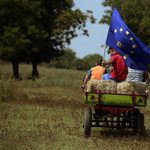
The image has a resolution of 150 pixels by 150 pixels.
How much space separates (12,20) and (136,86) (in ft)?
72.9

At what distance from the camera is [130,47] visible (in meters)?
7.64

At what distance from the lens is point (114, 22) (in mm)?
8062

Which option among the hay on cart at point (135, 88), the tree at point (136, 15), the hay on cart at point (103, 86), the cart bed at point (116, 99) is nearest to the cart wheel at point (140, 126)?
the cart bed at point (116, 99)

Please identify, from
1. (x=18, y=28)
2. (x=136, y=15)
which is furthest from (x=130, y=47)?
(x=18, y=28)

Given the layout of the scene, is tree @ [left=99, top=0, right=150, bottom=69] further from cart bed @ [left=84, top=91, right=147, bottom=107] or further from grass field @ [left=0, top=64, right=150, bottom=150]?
cart bed @ [left=84, top=91, right=147, bottom=107]

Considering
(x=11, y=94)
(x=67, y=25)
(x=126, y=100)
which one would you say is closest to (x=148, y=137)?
(x=126, y=100)

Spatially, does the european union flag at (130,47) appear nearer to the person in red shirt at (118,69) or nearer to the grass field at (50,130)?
the person in red shirt at (118,69)

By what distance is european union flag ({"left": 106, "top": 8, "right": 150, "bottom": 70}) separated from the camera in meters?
7.55

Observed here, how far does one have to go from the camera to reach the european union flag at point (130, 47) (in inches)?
297

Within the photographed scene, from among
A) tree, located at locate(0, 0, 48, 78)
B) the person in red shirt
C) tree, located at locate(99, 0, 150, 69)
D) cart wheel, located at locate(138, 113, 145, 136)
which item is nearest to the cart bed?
cart wheel, located at locate(138, 113, 145, 136)

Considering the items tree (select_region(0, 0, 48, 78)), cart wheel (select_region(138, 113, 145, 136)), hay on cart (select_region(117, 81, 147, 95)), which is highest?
tree (select_region(0, 0, 48, 78))

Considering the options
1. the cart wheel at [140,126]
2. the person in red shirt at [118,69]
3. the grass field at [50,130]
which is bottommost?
the grass field at [50,130]

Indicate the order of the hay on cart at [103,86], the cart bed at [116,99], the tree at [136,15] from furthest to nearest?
the tree at [136,15]
the hay on cart at [103,86]
the cart bed at [116,99]

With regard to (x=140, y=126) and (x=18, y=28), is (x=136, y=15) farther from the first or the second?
(x=140, y=126)
